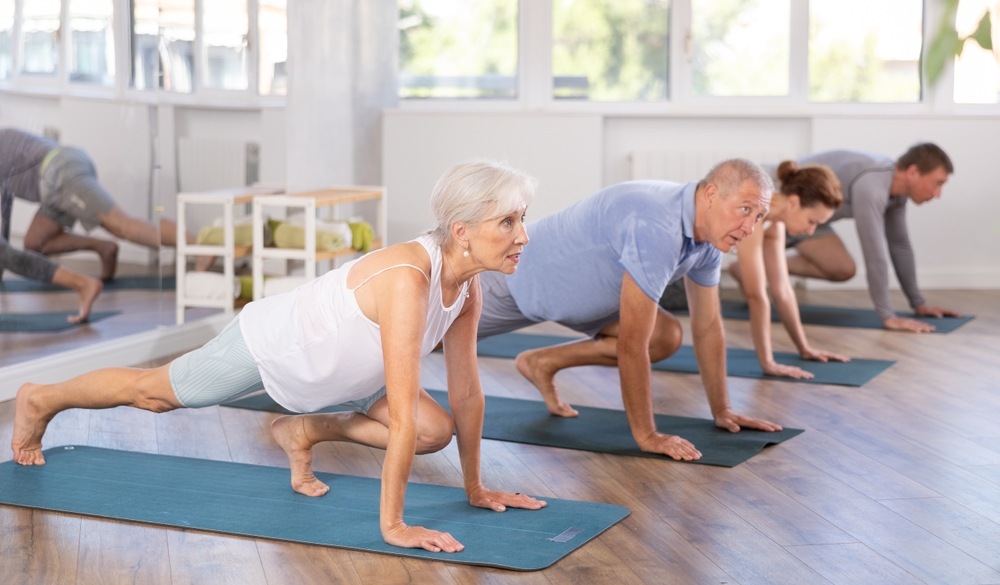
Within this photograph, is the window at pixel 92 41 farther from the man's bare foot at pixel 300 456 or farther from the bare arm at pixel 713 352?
the bare arm at pixel 713 352

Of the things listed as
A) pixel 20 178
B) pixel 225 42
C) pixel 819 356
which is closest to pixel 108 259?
pixel 20 178

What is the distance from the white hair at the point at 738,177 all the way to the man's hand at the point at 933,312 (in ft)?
Result: 9.15

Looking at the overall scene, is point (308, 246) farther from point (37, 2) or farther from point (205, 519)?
point (205, 519)

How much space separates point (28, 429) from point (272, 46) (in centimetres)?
266

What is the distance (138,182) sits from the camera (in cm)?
383

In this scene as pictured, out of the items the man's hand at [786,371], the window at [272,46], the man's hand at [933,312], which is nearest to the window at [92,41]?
the window at [272,46]

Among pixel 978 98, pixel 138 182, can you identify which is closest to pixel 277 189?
pixel 138 182

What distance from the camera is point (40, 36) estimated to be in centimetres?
325

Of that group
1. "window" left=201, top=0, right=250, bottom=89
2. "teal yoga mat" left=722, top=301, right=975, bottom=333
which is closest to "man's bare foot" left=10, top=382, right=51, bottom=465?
"window" left=201, top=0, right=250, bottom=89

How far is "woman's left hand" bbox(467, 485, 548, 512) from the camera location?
7.18ft

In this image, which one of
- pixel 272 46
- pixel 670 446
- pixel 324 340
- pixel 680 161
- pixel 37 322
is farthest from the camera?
pixel 680 161

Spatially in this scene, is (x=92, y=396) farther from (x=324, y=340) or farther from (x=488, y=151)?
(x=488, y=151)

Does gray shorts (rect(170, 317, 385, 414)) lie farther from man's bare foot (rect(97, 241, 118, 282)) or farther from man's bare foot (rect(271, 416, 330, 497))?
man's bare foot (rect(97, 241, 118, 282))

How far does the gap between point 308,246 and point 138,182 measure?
0.68 meters
